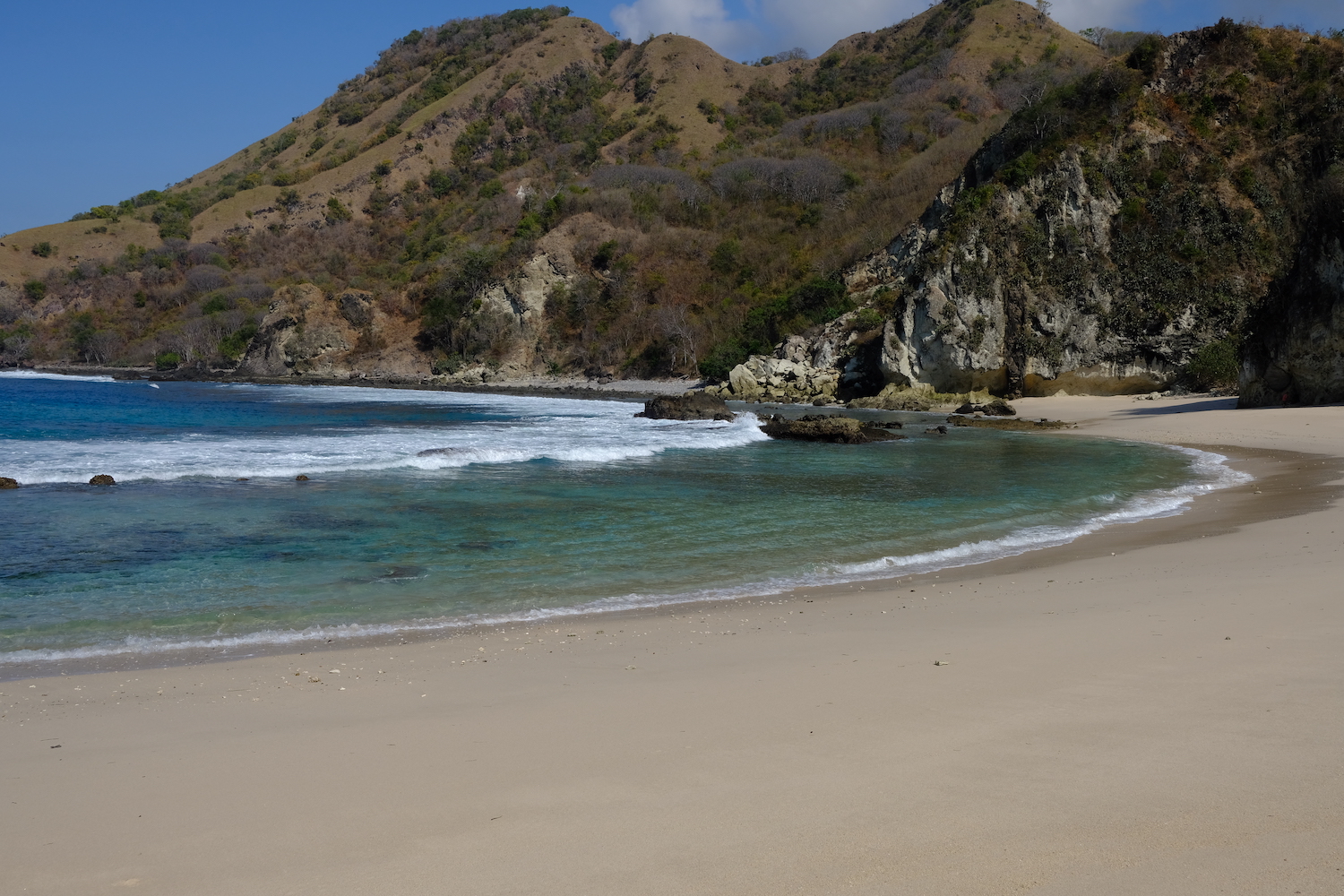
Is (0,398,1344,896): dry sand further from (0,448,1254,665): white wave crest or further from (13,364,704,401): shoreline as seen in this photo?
(13,364,704,401): shoreline

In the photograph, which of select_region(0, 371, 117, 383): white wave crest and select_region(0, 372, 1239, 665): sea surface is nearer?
→ select_region(0, 372, 1239, 665): sea surface

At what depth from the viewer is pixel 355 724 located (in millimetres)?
4598

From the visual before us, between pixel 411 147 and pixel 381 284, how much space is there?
35.5 m

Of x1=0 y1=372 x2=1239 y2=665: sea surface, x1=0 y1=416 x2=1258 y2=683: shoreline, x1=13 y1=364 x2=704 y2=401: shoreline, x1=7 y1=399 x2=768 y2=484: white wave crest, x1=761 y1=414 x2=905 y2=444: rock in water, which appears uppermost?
x1=13 y1=364 x2=704 y2=401: shoreline

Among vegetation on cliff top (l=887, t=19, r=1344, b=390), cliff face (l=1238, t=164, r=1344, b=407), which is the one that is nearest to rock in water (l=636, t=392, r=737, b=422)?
vegetation on cliff top (l=887, t=19, r=1344, b=390)

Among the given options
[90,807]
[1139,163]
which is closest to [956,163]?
[1139,163]

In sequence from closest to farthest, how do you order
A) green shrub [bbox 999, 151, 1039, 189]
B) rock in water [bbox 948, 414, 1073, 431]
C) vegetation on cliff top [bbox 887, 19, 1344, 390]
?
rock in water [bbox 948, 414, 1073, 431] < vegetation on cliff top [bbox 887, 19, 1344, 390] < green shrub [bbox 999, 151, 1039, 189]

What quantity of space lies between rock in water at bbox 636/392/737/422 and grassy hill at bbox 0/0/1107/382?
20.7m

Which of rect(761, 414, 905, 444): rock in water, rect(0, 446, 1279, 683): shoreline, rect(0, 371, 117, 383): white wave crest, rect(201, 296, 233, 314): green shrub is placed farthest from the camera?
rect(201, 296, 233, 314): green shrub

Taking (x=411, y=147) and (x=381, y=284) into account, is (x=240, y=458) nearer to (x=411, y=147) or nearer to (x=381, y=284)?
(x=381, y=284)

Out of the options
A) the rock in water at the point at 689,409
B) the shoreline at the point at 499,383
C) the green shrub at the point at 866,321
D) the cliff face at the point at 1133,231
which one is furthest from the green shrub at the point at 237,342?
the cliff face at the point at 1133,231

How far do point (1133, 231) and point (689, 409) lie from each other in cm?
2403

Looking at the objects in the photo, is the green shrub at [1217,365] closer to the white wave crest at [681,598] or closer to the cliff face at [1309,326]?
the cliff face at [1309,326]

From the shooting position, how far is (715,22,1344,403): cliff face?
3872 cm
